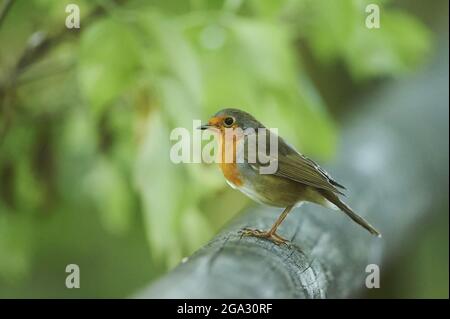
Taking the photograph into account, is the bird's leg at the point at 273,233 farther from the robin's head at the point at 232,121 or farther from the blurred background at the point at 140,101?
the blurred background at the point at 140,101

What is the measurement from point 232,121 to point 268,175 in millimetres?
78

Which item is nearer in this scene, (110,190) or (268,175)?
(268,175)

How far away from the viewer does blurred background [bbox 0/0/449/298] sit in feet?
3.96

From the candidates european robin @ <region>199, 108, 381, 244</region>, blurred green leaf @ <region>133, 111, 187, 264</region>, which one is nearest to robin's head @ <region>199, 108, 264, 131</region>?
european robin @ <region>199, 108, 381, 244</region>

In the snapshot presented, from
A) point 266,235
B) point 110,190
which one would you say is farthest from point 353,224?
point 266,235

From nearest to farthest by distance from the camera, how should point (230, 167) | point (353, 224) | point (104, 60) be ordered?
point (230, 167) → point (104, 60) → point (353, 224)

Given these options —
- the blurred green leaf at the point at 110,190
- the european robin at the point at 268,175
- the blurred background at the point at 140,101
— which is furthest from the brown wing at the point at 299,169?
the blurred green leaf at the point at 110,190

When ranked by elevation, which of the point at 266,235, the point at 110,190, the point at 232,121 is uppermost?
the point at 110,190

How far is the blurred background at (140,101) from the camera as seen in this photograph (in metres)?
1.21

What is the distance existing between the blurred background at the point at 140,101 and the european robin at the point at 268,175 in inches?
9.7

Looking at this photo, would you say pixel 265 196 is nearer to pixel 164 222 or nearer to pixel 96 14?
pixel 164 222

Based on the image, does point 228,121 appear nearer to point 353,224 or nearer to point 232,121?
point 232,121

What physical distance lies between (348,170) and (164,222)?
0.74 m

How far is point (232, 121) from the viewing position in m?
0.95
